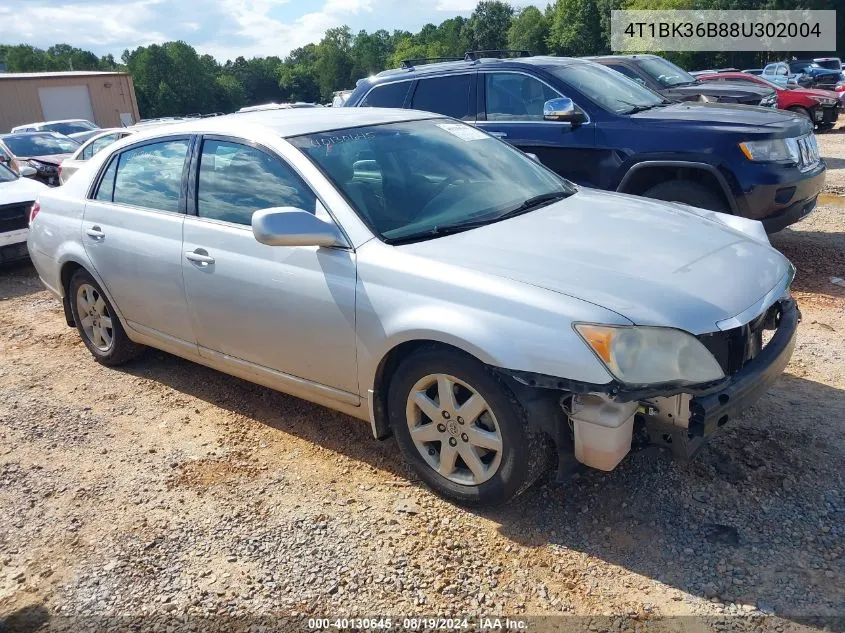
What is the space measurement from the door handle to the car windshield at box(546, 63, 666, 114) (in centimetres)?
407

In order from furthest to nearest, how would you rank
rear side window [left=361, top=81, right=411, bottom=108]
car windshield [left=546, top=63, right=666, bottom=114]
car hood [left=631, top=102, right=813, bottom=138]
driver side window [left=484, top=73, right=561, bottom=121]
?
rear side window [left=361, top=81, right=411, bottom=108] → driver side window [left=484, top=73, right=561, bottom=121] → car windshield [left=546, top=63, right=666, bottom=114] → car hood [left=631, top=102, right=813, bottom=138]

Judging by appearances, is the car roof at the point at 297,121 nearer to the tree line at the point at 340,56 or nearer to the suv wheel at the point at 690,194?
the suv wheel at the point at 690,194

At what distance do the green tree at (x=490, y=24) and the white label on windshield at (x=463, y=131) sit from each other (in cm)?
9436

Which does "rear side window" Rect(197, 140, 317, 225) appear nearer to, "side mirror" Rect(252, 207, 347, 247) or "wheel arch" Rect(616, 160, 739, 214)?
"side mirror" Rect(252, 207, 347, 247)

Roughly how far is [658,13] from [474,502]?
1800 inches

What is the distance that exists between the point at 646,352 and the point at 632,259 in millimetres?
531

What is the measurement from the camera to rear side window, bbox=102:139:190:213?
406cm

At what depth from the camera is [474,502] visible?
304cm

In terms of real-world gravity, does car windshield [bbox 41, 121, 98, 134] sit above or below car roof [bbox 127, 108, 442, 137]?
above

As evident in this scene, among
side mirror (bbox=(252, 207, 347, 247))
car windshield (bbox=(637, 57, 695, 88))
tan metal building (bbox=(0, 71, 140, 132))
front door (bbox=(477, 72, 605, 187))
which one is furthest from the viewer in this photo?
tan metal building (bbox=(0, 71, 140, 132))

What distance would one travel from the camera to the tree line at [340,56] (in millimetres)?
55484

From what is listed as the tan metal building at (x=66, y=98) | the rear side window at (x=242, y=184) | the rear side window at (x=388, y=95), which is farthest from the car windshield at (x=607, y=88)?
the tan metal building at (x=66, y=98)

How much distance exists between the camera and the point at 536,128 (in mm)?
6562

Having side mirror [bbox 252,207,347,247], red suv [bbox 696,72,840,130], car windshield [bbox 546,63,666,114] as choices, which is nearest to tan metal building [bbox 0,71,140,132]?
red suv [bbox 696,72,840,130]
